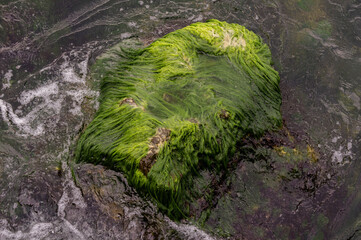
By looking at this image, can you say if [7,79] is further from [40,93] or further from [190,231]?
[190,231]

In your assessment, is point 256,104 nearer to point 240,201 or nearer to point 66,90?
point 240,201

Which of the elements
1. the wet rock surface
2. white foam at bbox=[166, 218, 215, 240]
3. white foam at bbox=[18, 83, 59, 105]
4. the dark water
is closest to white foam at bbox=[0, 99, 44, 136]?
the dark water

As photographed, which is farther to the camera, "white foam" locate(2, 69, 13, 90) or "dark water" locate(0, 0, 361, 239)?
"white foam" locate(2, 69, 13, 90)

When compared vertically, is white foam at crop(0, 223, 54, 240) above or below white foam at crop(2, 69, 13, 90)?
below

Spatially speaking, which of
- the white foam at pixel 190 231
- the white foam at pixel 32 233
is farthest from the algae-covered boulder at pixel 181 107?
the white foam at pixel 32 233

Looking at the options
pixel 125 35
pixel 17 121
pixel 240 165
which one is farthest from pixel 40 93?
pixel 240 165

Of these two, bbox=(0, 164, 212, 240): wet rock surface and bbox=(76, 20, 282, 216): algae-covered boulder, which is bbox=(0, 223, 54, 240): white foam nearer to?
bbox=(0, 164, 212, 240): wet rock surface
